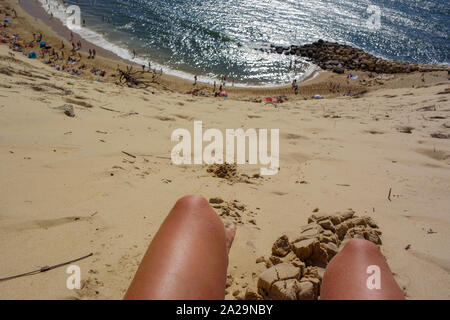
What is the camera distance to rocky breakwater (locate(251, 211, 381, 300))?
1861 mm

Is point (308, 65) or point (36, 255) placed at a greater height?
point (308, 65)

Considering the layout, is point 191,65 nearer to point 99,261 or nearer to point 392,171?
point 392,171

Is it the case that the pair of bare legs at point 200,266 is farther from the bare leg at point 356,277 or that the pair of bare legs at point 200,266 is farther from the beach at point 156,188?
the beach at point 156,188

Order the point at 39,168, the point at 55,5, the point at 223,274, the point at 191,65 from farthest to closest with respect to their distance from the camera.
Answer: the point at 55,5, the point at 191,65, the point at 39,168, the point at 223,274

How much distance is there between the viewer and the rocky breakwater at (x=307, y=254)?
6.11ft

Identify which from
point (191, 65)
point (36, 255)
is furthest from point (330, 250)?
point (191, 65)

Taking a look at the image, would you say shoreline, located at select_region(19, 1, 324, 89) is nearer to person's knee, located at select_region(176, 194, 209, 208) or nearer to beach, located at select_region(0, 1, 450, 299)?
beach, located at select_region(0, 1, 450, 299)

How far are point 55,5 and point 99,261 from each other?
3031cm

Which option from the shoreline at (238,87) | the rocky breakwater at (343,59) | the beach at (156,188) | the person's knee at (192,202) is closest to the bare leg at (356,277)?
the beach at (156,188)

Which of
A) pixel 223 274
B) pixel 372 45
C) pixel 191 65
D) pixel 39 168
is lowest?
pixel 223 274

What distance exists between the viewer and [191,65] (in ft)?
61.6

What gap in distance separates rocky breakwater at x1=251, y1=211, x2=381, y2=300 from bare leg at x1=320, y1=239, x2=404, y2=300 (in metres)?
0.15

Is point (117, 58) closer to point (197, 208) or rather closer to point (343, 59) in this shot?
point (343, 59)

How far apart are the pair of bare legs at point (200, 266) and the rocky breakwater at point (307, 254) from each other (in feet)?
0.52
